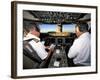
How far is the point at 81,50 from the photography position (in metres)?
2.10

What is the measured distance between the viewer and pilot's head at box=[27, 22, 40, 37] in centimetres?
191

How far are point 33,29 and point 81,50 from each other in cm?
48

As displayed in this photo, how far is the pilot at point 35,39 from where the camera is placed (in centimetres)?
191

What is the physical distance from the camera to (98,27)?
221 centimetres

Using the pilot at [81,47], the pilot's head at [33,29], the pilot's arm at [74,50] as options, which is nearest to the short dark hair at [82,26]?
the pilot at [81,47]

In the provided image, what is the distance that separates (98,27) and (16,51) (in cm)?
82

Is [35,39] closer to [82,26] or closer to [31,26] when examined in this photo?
[31,26]

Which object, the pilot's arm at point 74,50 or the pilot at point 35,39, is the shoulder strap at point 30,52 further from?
the pilot's arm at point 74,50

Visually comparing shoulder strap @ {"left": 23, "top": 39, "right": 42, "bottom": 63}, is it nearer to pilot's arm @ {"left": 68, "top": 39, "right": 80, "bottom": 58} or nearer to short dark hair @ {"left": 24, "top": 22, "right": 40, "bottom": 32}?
short dark hair @ {"left": 24, "top": 22, "right": 40, "bottom": 32}

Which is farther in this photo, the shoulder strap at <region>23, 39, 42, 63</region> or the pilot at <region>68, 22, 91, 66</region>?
the pilot at <region>68, 22, 91, 66</region>

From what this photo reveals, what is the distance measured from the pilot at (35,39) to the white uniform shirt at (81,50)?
0.81 feet

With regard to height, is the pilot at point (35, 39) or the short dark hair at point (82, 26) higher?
the short dark hair at point (82, 26)

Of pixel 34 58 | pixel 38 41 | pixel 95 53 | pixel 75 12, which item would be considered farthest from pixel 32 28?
pixel 95 53

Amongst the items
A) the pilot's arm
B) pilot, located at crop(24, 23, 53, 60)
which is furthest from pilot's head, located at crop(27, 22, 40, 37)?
the pilot's arm
